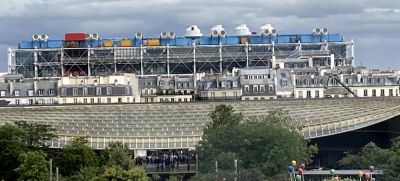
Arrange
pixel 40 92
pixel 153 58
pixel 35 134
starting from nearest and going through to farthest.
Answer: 1. pixel 35 134
2. pixel 40 92
3. pixel 153 58

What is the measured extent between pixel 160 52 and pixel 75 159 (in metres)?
118

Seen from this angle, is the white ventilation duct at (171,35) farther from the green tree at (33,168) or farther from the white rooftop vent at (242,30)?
the green tree at (33,168)

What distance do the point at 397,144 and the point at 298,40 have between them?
11310 centimetres

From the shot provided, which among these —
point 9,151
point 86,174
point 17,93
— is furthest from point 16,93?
point 86,174

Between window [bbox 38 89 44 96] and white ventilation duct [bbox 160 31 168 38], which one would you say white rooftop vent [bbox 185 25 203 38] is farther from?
window [bbox 38 89 44 96]

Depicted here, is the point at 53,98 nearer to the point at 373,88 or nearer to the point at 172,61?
the point at 373,88

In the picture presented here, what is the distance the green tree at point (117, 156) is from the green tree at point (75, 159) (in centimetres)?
101

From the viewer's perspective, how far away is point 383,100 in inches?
3807

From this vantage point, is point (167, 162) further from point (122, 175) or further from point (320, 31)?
point (320, 31)

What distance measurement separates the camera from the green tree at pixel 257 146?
62.0m

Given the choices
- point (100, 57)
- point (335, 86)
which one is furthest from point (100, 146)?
point (100, 57)

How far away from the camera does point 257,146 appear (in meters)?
63.1

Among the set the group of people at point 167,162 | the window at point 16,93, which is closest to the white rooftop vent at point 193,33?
the window at point 16,93

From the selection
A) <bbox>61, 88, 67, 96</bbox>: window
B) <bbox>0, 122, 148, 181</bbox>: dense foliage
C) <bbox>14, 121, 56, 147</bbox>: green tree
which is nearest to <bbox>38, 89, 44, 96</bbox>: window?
<bbox>61, 88, 67, 96</bbox>: window
